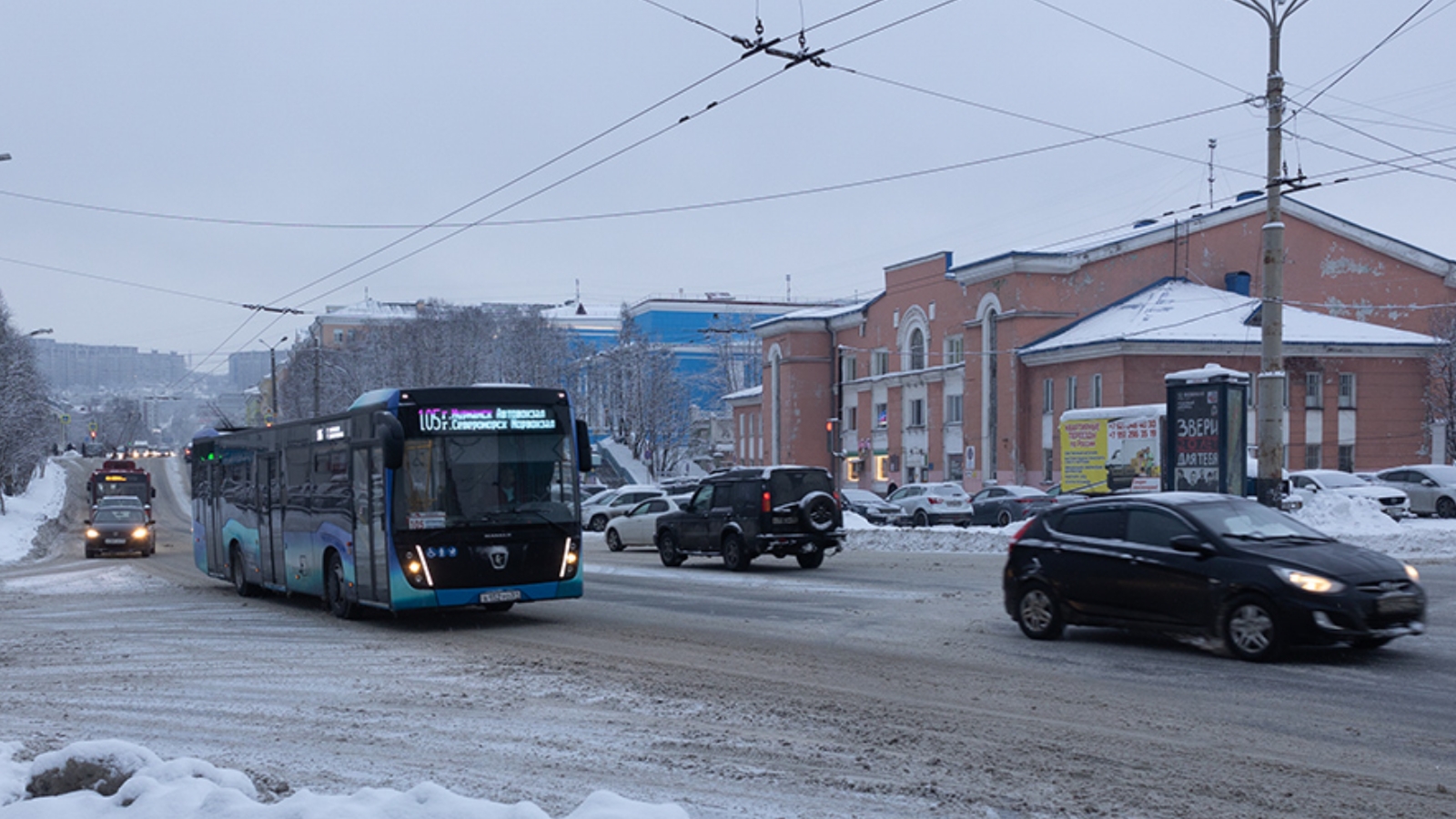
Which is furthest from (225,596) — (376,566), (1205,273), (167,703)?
(1205,273)

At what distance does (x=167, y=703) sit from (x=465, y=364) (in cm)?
6553

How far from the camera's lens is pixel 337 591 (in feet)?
55.9

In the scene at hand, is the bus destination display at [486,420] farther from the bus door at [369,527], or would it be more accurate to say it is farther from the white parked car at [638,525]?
the white parked car at [638,525]

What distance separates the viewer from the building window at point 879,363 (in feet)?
226

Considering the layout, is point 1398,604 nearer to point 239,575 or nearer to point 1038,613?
point 1038,613

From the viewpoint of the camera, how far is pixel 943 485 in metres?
45.1

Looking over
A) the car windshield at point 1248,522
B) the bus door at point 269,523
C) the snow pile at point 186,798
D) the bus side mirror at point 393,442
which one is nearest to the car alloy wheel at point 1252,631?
the car windshield at point 1248,522

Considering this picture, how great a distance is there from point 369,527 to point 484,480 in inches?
60.2

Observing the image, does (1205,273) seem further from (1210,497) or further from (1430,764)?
(1430,764)

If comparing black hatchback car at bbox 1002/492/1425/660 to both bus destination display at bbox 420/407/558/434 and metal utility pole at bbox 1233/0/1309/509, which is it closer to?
bus destination display at bbox 420/407/558/434

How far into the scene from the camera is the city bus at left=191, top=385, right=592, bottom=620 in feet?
48.7

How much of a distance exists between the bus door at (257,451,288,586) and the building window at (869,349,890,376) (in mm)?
50649

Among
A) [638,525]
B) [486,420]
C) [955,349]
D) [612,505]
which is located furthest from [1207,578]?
[955,349]

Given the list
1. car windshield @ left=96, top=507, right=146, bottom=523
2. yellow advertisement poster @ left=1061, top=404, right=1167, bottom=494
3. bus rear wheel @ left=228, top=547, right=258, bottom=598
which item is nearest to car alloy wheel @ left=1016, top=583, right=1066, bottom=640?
bus rear wheel @ left=228, top=547, right=258, bottom=598
